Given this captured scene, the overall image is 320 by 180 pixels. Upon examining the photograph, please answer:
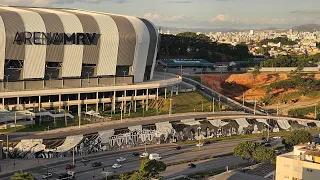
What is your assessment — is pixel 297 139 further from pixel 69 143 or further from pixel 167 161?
pixel 69 143

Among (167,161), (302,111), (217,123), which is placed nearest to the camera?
(167,161)

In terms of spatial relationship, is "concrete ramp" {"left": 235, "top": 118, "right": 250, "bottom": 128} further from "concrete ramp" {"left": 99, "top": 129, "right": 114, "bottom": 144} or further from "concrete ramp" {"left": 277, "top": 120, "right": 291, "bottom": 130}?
"concrete ramp" {"left": 99, "top": 129, "right": 114, "bottom": 144}

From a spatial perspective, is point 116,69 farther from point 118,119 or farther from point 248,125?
point 248,125

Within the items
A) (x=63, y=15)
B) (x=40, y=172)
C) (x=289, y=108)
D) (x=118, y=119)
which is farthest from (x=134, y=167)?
(x=289, y=108)

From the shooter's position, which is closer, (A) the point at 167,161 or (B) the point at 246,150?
(B) the point at 246,150

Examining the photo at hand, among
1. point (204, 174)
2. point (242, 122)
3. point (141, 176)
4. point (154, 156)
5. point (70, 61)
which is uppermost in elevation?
point (70, 61)

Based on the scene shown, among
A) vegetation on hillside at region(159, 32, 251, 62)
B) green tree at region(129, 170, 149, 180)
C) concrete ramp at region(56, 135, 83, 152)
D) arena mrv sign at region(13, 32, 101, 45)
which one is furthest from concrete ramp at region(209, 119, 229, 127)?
vegetation on hillside at region(159, 32, 251, 62)

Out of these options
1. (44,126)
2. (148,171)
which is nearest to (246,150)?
(148,171)
